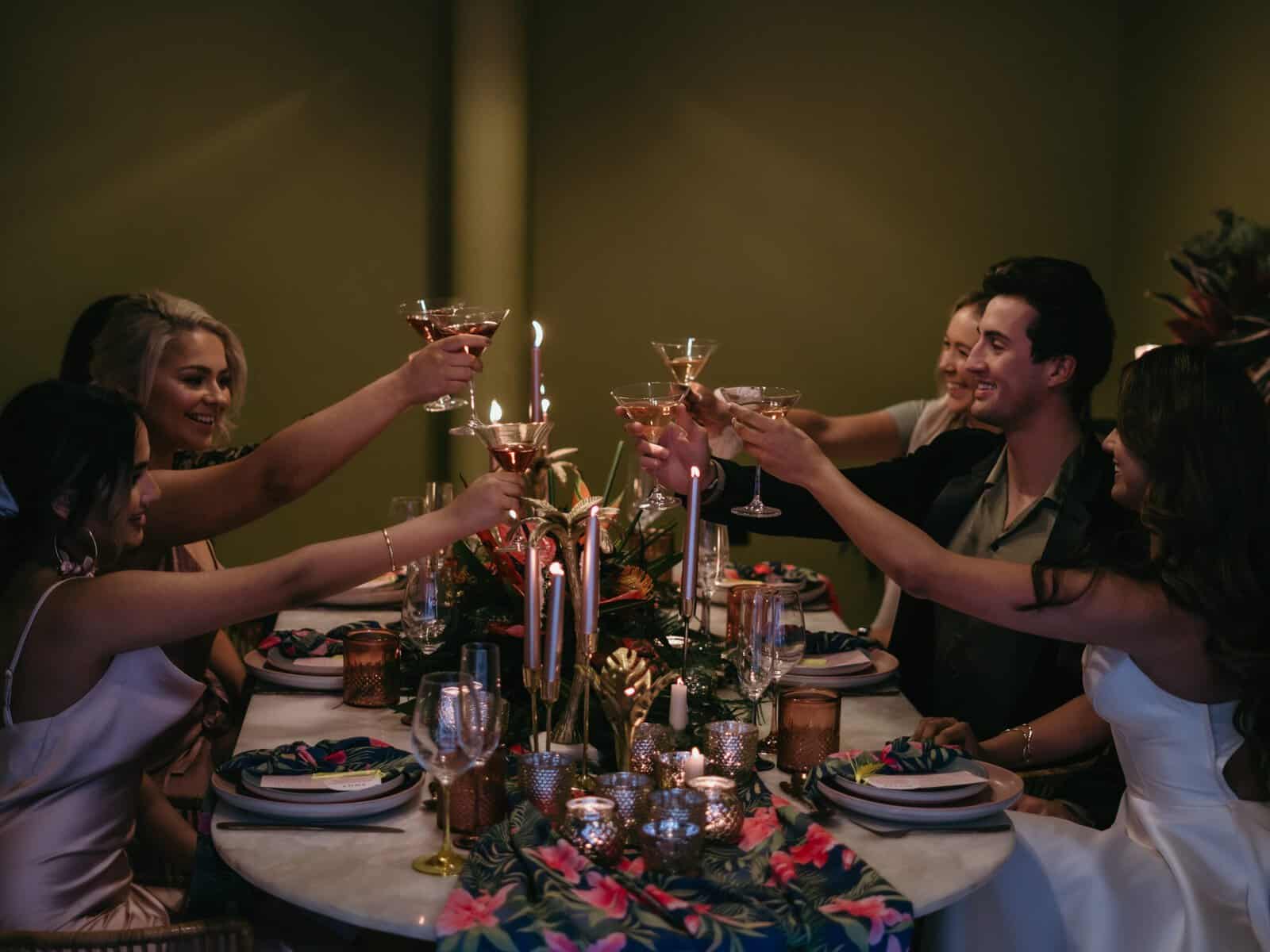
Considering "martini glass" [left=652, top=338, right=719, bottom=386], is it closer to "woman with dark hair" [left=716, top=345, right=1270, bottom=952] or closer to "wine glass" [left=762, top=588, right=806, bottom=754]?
"woman with dark hair" [left=716, top=345, right=1270, bottom=952]

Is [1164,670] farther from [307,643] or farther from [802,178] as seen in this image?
[802,178]

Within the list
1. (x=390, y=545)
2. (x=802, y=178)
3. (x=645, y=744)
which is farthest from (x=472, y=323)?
(x=802, y=178)

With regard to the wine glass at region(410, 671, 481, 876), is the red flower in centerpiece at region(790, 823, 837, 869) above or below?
below

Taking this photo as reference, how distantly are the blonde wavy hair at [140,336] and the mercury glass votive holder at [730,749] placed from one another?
6.70 feet

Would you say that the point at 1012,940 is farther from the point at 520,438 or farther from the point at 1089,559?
the point at 520,438

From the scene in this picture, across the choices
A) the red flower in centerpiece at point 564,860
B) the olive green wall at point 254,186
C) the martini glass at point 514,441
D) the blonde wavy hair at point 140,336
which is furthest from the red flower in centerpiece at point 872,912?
the olive green wall at point 254,186

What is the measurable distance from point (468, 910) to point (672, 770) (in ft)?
1.34

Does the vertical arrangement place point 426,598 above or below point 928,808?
above

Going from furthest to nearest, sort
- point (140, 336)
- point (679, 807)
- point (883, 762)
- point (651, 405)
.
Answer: point (140, 336) < point (651, 405) < point (883, 762) < point (679, 807)

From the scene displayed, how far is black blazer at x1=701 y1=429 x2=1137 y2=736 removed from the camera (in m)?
2.79

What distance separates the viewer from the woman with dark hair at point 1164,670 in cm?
204

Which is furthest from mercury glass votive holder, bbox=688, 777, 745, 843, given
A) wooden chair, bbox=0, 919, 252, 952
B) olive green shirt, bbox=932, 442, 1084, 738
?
olive green shirt, bbox=932, 442, 1084, 738

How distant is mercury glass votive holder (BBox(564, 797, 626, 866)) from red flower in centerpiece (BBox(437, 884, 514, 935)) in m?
0.11

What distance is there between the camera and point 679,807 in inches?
61.6
